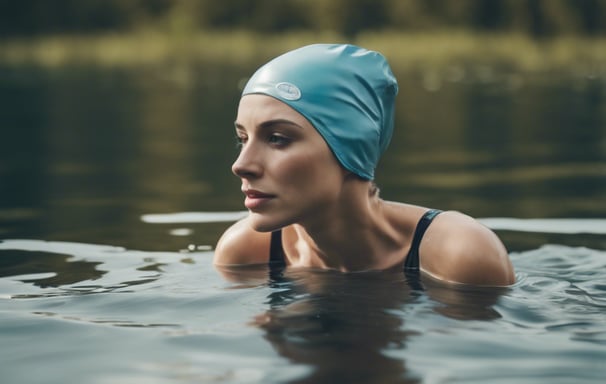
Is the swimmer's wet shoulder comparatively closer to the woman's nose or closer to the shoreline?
the woman's nose

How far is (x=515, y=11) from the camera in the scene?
70375 mm

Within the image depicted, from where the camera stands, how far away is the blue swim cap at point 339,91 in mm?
4855

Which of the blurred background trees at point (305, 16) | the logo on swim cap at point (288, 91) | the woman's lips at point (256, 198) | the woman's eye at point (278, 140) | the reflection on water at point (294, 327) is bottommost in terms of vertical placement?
the reflection on water at point (294, 327)

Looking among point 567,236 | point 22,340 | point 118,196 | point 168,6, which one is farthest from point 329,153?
point 168,6

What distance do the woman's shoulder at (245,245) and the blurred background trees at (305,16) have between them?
59861mm

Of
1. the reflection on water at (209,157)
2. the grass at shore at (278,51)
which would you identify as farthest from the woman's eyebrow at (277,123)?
the grass at shore at (278,51)

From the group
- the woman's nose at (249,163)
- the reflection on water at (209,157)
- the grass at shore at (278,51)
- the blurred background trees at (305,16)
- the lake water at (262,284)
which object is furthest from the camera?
the blurred background trees at (305,16)

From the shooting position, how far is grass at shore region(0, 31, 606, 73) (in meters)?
42.1

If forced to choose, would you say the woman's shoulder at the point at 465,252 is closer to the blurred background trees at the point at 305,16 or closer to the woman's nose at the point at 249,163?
the woman's nose at the point at 249,163

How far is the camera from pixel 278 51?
49312 mm

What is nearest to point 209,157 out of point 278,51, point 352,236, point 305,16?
point 352,236

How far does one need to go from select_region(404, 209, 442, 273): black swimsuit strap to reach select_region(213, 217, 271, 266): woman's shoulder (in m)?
0.90

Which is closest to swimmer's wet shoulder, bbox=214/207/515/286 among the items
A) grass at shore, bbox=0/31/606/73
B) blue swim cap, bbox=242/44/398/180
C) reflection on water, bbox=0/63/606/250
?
blue swim cap, bbox=242/44/398/180

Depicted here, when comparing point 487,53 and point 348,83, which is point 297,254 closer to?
point 348,83
